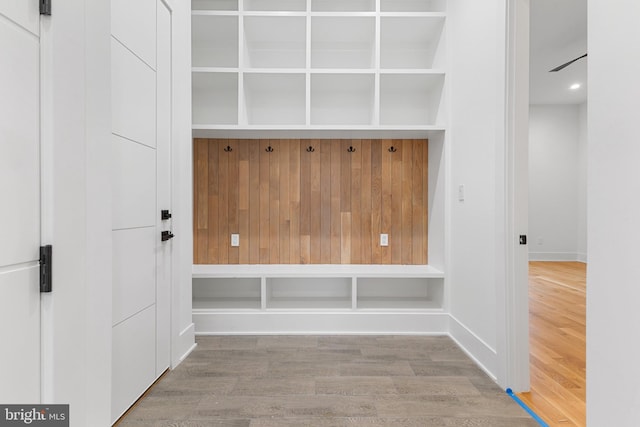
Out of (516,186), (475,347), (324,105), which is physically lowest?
(475,347)

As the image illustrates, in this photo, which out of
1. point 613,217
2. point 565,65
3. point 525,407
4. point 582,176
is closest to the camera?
point 613,217

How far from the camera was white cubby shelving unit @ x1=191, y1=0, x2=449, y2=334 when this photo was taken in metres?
2.66

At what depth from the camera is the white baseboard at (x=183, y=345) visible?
215 cm

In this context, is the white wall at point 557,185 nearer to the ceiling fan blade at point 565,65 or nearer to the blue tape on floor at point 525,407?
the ceiling fan blade at point 565,65

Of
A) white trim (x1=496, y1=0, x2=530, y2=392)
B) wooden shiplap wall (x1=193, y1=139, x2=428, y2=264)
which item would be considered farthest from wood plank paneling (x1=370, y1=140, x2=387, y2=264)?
white trim (x1=496, y1=0, x2=530, y2=392)

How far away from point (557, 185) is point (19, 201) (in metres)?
7.69

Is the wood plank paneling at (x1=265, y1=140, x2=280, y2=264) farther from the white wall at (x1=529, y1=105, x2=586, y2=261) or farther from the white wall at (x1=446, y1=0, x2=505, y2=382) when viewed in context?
the white wall at (x1=529, y1=105, x2=586, y2=261)

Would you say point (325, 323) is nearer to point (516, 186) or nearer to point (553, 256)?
point (516, 186)

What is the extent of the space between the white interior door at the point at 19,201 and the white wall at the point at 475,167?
6.81 ft

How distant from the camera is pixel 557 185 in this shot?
6.41m

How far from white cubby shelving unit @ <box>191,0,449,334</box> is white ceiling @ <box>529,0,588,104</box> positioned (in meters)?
1.34

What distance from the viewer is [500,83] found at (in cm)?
190

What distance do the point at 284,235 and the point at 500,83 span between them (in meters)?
2.02

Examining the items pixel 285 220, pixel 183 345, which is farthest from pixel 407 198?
pixel 183 345
